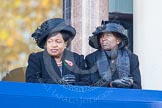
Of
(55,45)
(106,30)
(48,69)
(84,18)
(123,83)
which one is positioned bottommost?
(123,83)

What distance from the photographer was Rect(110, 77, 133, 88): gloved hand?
3.50 meters

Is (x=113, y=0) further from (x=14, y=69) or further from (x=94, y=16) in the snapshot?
(x=14, y=69)

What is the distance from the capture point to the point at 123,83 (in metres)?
3.52

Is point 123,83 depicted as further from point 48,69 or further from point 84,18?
point 84,18

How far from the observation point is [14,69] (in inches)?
217

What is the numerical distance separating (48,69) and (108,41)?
53 cm

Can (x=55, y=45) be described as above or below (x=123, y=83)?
above

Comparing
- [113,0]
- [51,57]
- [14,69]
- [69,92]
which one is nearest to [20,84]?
[69,92]

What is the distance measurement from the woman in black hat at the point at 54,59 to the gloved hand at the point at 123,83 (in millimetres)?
227

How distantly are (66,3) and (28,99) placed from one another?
3110mm

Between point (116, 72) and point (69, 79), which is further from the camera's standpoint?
point (116, 72)

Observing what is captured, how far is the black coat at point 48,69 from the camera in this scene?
346 cm

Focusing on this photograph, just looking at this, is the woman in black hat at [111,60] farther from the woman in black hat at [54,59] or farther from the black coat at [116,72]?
the woman in black hat at [54,59]

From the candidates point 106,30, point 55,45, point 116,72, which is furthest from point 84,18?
point 55,45
